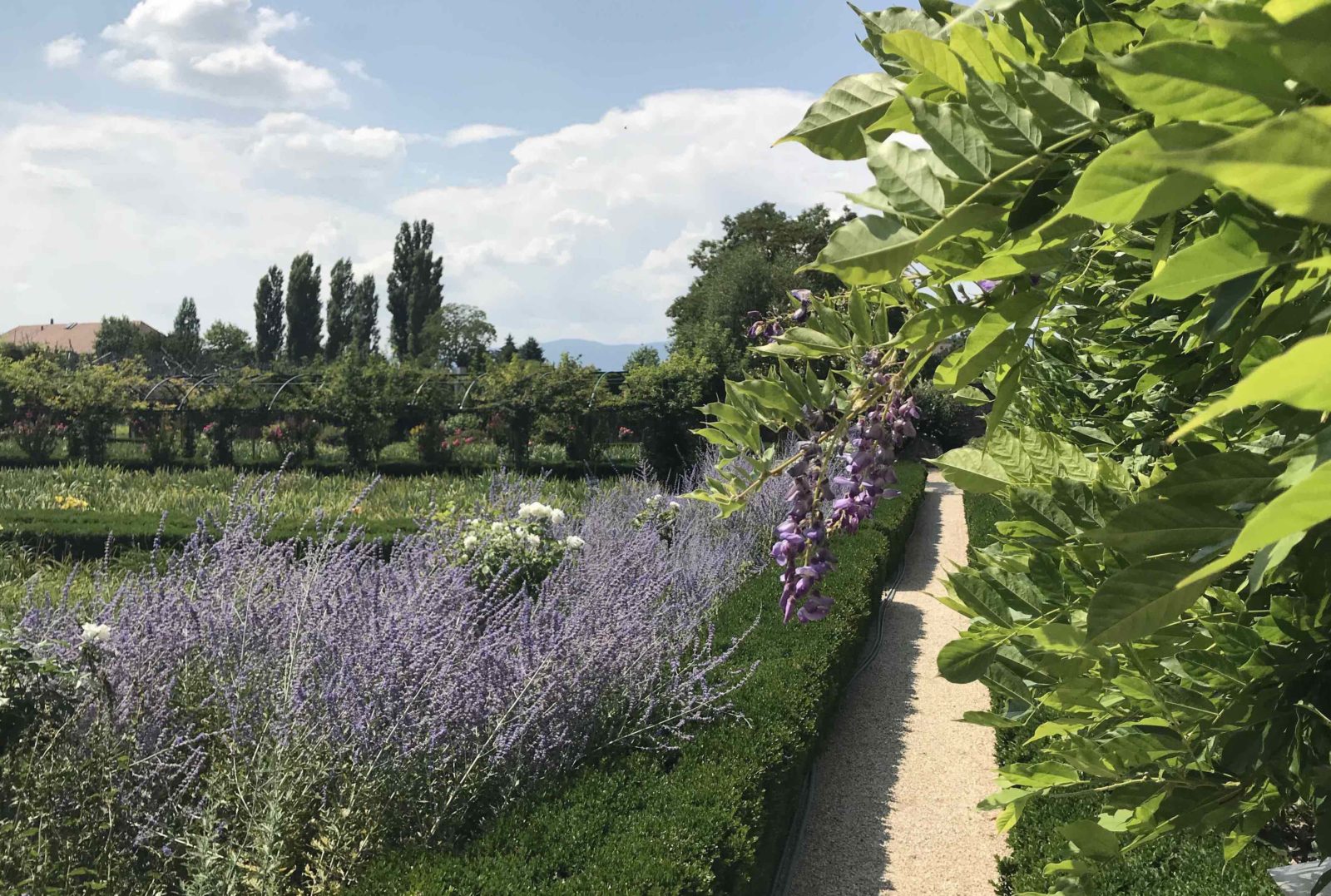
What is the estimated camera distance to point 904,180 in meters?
0.61

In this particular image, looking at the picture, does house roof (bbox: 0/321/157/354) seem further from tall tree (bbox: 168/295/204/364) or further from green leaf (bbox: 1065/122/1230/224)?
green leaf (bbox: 1065/122/1230/224)

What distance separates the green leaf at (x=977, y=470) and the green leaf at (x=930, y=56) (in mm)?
476

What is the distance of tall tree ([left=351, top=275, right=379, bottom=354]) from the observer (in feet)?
196

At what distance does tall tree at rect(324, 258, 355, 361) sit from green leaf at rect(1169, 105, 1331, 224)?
61.4 m

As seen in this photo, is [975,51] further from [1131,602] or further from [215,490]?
[215,490]

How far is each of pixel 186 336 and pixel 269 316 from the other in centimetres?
722

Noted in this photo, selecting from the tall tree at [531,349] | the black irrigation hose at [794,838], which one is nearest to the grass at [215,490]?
the black irrigation hose at [794,838]

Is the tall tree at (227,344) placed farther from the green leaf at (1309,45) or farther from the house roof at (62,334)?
the green leaf at (1309,45)

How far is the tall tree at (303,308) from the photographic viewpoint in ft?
187

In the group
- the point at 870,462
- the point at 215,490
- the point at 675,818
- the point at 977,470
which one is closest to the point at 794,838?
the point at 675,818

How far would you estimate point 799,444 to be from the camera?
1.44 m

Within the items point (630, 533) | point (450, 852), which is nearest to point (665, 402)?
point (630, 533)

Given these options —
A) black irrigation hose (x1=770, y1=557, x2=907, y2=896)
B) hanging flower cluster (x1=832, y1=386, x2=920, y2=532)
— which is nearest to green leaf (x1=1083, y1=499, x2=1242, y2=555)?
hanging flower cluster (x1=832, y1=386, x2=920, y2=532)

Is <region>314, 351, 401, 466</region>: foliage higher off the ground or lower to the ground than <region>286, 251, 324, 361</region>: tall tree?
lower
